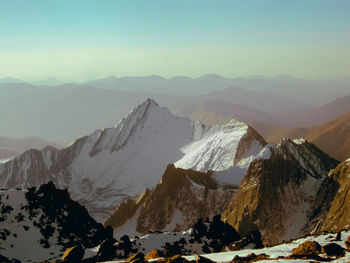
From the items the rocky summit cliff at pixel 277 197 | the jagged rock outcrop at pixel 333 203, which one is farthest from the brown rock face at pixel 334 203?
the rocky summit cliff at pixel 277 197

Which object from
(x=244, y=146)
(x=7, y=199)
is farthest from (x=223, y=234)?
(x=244, y=146)

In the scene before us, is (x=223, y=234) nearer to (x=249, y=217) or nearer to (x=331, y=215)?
(x=249, y=217)

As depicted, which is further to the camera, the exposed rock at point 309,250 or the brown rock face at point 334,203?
the brown rock face at point 334,203

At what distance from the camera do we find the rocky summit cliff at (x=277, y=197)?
108m

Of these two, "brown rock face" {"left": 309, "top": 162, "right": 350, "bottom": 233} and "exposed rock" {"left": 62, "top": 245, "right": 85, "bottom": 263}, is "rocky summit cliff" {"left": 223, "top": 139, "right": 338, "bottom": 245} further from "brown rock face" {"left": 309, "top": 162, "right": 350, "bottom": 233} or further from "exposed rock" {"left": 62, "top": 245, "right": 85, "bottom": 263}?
"exposed rock" {"left": 62, "top": 245, "right": 85, "bottom": 263}

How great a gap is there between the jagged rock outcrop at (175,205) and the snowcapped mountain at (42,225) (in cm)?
3967

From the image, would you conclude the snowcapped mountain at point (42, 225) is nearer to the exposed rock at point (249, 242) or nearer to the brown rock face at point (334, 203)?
the exposed rock at point (249, 242)

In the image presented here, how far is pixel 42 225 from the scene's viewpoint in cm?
9606

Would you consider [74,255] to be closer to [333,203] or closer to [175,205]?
[333,203]

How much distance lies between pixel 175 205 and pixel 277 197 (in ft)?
146

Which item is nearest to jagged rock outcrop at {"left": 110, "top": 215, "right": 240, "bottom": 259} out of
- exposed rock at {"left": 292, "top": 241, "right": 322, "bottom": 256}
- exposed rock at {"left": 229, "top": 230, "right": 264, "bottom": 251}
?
exposed rock at {"left": 229, "top": 230, "right": 264, "bottom": 251}

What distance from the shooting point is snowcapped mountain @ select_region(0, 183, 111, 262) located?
87562mm

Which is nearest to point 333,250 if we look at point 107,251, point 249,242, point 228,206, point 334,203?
point 249,242

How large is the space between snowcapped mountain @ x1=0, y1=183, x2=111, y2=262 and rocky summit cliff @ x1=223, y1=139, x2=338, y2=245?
43747 millimetres
